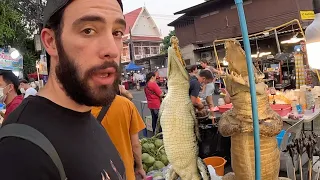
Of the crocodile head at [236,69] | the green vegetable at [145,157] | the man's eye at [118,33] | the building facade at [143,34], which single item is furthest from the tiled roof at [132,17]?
the man's eye at [118,33]

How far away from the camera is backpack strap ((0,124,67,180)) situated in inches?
30.1

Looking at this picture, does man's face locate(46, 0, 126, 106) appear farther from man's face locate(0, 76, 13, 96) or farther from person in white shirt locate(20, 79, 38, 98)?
person in white shirt locate(20, 79, 38, 98)

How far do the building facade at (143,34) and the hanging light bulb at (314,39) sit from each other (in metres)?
32.3

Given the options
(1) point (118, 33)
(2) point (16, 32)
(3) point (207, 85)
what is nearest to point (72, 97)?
(1) point (118, 33)

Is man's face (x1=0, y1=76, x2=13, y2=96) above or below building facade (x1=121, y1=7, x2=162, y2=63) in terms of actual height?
below

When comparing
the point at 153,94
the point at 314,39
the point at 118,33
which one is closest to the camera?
the point at 118,33

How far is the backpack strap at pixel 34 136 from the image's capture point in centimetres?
77

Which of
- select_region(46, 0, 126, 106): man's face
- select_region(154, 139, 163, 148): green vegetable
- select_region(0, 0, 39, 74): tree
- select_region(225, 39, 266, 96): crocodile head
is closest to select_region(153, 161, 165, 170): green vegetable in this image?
select_region(154, 139, 163, 148): green vegetable

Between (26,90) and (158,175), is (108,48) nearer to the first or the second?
(158,175)

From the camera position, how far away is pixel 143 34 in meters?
36.7

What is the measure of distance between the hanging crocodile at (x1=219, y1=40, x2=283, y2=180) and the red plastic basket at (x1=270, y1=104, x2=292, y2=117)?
262cm

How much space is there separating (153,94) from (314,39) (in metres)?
5.21

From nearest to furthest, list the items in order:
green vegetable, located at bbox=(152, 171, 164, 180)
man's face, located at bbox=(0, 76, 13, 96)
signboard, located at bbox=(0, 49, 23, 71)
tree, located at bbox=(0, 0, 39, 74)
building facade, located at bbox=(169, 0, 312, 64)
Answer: green vegetable, located at bbox=(152, 171, 164, 180) < man's face, located at bbox=(0, 76, 13, 96) < signboard, located at bbox=(0, 49, 23, 71) < tree, located at bbox=(0, 0, 39, 74) < building facade, located at bbox=(169, 0, 312, 64)

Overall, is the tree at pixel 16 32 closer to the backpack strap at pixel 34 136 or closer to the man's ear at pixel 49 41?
the man's ear at pixel 49 41
